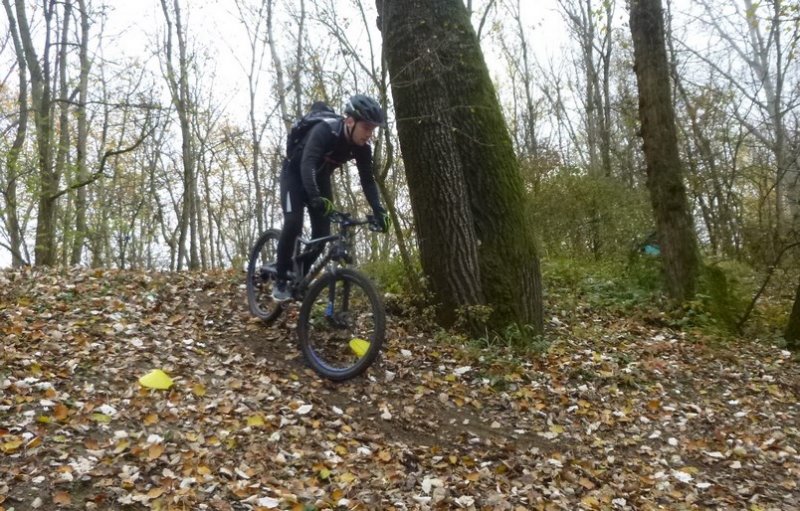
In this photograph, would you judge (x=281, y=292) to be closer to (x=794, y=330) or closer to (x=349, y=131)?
(x=349, y=131)

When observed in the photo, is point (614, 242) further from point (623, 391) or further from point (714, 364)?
point (623, 391)

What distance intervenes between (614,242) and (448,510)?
934 cm

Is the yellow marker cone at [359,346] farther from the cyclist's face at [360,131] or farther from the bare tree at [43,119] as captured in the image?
the bare tree at [43,119]

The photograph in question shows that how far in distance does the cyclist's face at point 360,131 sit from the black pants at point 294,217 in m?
0.53

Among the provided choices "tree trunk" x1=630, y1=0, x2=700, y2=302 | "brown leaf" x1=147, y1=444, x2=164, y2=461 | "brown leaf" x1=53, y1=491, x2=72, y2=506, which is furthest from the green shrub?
"brown leaf" x1=53, y1=491, x2=72, y2=506

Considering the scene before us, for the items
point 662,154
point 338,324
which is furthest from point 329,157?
point 662,154

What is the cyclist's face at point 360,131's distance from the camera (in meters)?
5.06

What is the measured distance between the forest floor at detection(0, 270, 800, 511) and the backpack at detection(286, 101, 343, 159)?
1.76 meters

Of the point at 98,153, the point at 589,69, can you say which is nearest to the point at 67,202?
the point at 98,153

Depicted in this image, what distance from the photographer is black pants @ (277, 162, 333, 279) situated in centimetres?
549

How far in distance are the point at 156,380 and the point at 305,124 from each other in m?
2.41

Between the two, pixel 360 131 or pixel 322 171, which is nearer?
pixel 360 131

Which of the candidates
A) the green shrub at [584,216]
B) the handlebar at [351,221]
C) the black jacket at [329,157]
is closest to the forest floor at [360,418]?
the handlebar at [351,221]

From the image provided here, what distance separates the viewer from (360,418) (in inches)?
185
